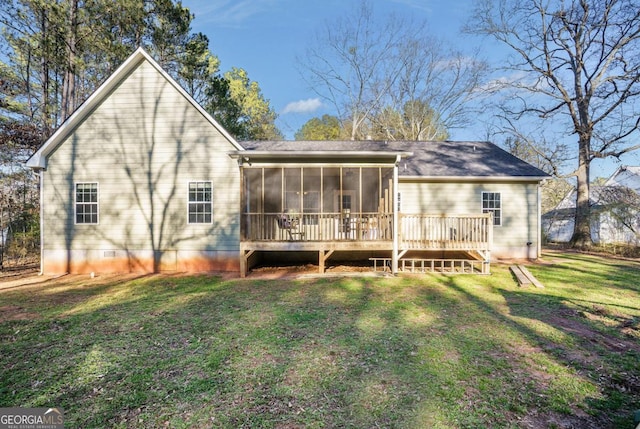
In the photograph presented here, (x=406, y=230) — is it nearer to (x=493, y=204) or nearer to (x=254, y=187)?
(x=493, y=204)

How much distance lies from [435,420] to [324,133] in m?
31.2

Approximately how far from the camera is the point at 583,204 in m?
16.1

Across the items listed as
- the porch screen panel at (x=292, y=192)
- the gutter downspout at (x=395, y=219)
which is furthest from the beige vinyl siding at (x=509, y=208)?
the porch screen panel at (x=292, y=192)

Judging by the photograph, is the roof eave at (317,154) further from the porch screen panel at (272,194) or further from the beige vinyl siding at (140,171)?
the porch screen panel at (272,194)

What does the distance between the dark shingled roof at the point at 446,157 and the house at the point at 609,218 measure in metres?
7.00

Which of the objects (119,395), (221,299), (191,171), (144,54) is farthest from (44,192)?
(119,395)

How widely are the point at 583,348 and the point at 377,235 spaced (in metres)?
5.79

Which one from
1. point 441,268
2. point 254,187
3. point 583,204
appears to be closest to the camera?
point 441,268

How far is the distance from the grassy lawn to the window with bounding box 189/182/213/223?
120 inches

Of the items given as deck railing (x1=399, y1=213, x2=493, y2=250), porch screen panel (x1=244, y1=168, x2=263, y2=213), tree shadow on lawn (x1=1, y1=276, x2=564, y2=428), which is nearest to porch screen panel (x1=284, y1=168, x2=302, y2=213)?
porch screen panel (x1=244, y1=168, x2=263, y2=213)

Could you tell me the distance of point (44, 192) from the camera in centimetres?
1006

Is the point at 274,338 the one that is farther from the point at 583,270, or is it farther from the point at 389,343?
the point at 583,270

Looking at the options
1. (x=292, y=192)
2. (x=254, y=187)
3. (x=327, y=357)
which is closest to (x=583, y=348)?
(x=327, y=357)

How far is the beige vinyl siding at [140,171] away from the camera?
10.1 m
